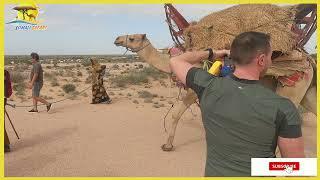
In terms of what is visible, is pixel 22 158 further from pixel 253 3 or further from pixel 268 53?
pixel 268 53

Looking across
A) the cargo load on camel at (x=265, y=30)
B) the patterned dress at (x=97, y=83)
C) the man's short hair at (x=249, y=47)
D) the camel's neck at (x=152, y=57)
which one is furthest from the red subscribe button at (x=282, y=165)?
the patterned dress at (x=97, y=83)

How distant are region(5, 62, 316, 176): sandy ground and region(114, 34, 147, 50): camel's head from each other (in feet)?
6.19

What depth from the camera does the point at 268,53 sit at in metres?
2.44

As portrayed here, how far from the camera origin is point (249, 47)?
239cm

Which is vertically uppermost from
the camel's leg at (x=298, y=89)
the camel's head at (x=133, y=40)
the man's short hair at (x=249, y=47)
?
the man's short hair at (x=249, y=47)

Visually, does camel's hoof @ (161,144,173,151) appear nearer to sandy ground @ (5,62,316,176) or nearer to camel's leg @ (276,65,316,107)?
sandy ground @ (5,62,316,176)

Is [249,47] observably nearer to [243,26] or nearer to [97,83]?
[243,26]

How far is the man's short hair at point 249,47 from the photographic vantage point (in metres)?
2.39

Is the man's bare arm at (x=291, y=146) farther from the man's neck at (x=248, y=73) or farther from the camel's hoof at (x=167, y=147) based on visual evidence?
the camel's hoof at (x=167, y=147)

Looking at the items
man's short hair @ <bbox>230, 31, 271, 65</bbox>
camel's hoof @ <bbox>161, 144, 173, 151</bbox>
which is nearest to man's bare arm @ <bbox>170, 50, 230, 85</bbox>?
man's short hair @ <bbox>230, 31, 271, 65</bbox>

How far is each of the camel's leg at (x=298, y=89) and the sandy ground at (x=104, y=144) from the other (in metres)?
1.43

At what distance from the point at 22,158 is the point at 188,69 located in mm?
5558

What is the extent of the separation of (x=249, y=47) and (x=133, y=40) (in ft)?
16.2

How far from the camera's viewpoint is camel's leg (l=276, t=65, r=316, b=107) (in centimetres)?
670
